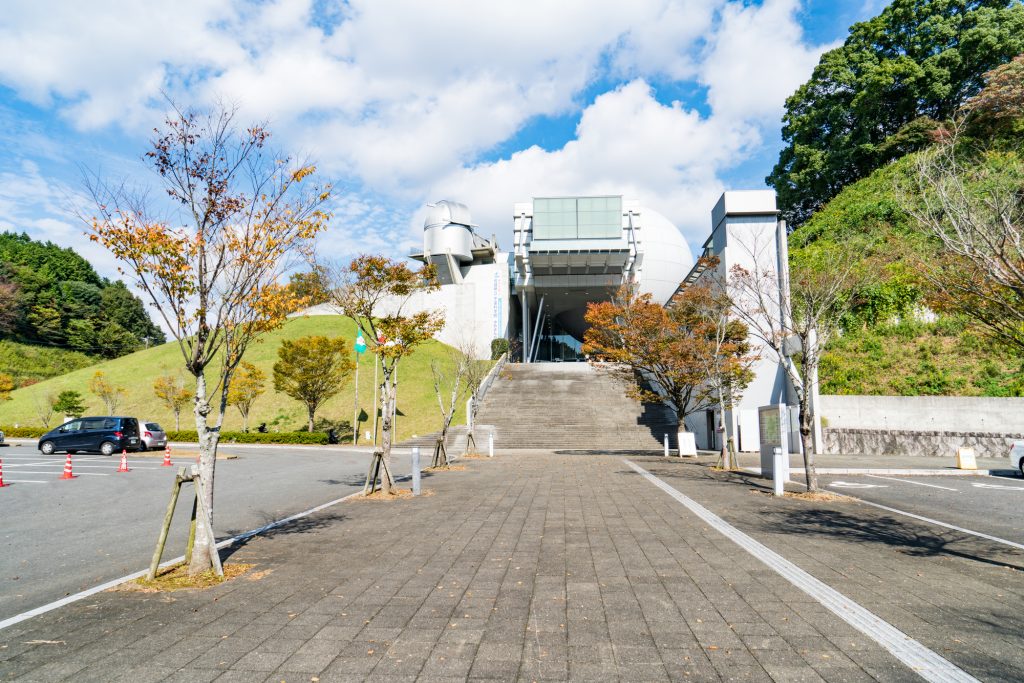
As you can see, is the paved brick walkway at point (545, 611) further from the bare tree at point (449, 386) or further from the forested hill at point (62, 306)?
the forested hill at point (62, 306)

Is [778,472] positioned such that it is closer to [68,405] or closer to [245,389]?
[245,389]

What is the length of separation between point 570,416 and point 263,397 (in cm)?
2359

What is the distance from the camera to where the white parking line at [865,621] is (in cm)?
367

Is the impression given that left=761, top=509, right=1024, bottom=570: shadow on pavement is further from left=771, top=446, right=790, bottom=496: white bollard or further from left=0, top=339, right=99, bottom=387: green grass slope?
left=0, top=339, right=99, bottom=387: green grass slope

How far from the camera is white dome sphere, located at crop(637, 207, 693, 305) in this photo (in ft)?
197

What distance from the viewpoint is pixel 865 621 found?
4.60 metres

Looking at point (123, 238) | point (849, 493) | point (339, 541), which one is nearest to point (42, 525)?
point (339, 541)

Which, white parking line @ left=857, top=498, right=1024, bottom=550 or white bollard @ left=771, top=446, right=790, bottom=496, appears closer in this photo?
white parking line @ left=857, top=498, right=1024, bottom=550

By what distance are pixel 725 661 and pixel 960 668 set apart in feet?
4.85

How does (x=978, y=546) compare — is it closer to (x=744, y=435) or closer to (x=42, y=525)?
(x=42, y=525)

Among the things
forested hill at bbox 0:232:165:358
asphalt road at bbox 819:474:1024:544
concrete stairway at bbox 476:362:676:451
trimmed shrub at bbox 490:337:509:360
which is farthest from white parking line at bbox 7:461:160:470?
forested hill at bbox 0:232:165:358

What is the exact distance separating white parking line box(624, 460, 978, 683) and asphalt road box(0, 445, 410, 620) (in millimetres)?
7139

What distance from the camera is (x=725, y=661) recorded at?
383 centimetres

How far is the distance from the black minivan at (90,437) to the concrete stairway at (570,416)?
16330mm
